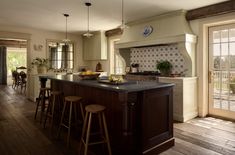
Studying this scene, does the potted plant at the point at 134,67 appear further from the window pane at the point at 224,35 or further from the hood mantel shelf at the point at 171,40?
the window pane at the point at 224,35

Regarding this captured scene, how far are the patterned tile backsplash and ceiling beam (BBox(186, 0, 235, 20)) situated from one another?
2.59 feet

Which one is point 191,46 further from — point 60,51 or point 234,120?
point 60,51

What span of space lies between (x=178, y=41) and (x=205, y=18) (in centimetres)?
78

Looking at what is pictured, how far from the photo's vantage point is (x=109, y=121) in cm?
269

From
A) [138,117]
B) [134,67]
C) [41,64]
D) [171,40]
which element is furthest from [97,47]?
[138,117]

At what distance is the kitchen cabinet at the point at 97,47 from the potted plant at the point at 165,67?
259 cm

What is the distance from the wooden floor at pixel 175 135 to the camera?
2656mm

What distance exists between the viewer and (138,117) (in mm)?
2418

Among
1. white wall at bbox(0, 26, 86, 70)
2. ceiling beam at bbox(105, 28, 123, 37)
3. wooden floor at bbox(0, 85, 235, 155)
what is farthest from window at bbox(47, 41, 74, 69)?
wooden floor at bbox(0, 85, 235, 155)

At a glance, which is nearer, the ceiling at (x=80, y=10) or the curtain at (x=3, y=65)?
the ceiling at (x=80, y=10)

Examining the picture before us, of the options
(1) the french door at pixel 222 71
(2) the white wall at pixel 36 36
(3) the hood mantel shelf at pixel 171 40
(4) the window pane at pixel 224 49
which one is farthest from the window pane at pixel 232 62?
(2) the white wall at pixel 36 36

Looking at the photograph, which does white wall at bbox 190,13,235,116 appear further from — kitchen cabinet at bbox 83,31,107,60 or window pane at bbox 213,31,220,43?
kitchen cabinet at bbox 83,31,107,60

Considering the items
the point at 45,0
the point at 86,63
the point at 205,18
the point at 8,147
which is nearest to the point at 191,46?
the point at 205,18

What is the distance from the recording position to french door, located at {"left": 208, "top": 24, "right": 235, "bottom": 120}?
160 inches
